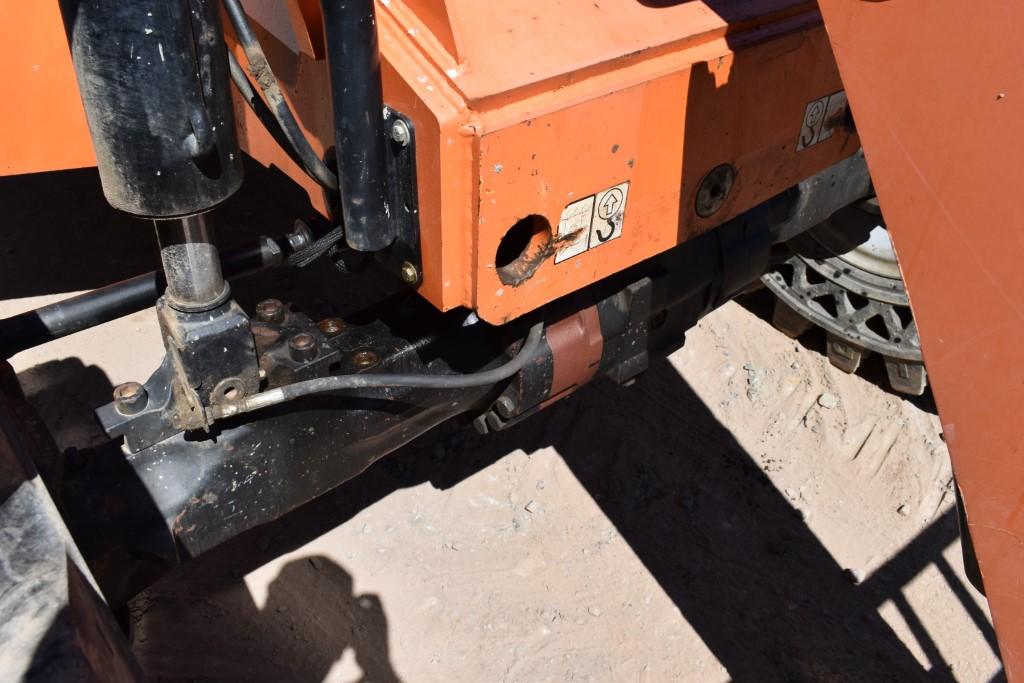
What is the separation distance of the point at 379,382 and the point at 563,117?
0.53 metres

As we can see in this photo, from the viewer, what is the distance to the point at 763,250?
2170mm

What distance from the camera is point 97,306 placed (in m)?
1.59

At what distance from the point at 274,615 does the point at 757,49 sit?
1.77m

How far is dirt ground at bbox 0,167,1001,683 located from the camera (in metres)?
2.40

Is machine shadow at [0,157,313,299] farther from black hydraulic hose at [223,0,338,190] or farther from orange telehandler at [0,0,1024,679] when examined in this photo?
black hydraulic hose at [223,0,338,190]

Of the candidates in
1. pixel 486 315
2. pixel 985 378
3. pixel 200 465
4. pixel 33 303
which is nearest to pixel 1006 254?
pixel 985 378

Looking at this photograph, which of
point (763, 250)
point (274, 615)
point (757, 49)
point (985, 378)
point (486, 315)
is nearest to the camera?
point (985, 378)

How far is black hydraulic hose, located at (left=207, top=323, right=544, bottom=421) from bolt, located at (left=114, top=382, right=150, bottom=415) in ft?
0.37

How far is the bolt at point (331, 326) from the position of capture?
5.59 ft

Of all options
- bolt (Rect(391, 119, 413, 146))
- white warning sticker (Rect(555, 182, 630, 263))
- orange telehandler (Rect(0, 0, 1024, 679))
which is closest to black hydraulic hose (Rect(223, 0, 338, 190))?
orange telehandler (Rect(0, 0, 1024, 679))

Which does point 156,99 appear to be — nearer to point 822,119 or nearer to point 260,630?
point 822,119

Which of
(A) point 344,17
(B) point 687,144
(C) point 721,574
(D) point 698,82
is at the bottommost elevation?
(C) point 721,574

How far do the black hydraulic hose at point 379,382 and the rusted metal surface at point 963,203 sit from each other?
762 mm

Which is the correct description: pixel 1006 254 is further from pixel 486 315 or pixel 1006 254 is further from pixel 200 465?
pixel 200 465
